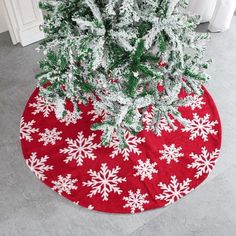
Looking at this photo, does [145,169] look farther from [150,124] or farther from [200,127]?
[200,127]

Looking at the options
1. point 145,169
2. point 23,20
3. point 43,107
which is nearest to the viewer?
point 145,169

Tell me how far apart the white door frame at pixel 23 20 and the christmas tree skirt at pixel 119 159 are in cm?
64

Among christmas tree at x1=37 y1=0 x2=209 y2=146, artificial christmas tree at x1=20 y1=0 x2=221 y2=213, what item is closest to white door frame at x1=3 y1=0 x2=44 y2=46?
artificial christmas tree at x1=20 y1=0 x2=221 y2=213

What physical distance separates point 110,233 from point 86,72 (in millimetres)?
889

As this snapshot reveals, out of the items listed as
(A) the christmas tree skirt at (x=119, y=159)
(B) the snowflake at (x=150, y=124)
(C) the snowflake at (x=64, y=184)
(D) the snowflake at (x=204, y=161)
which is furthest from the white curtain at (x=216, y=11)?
(C) the snowflake at (x=64, y=184)

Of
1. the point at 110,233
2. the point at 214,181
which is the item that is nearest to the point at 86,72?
the point at 110,233

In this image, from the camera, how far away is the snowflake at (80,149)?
2026 mm

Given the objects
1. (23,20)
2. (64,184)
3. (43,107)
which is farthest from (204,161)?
(23,20)

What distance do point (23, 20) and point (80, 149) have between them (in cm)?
111

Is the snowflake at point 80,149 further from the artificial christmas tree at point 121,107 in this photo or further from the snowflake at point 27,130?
the snowflake at point 27,130

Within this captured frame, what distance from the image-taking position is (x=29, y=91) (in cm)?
236

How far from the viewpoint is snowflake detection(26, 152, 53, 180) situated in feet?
6.45

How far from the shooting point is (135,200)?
1.88 m

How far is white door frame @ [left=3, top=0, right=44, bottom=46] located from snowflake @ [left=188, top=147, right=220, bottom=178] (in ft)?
5.04
